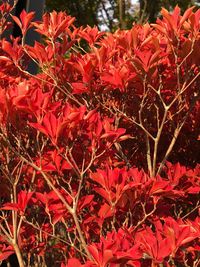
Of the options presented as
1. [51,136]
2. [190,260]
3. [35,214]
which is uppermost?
[51,136]

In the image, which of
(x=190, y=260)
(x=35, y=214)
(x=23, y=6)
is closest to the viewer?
(x=190, y=260)

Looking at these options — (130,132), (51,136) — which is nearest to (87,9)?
(130,132)

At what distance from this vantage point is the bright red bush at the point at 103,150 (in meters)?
2.31

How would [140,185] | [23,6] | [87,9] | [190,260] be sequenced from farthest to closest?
[87,9], [23,6], [190,260], [140,185]

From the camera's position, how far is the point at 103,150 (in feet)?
8.24

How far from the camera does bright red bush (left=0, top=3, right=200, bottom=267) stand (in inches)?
90.8

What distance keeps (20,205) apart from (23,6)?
12.3 ft

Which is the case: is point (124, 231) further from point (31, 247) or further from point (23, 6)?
point (23, 6)

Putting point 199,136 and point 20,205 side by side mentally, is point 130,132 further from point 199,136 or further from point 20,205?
point 20,205

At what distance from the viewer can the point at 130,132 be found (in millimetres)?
3361

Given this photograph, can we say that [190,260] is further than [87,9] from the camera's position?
No

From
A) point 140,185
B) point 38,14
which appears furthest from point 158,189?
point 38,14

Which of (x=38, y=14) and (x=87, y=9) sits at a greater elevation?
(x=38, y=14)

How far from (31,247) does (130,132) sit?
3.20 ft
